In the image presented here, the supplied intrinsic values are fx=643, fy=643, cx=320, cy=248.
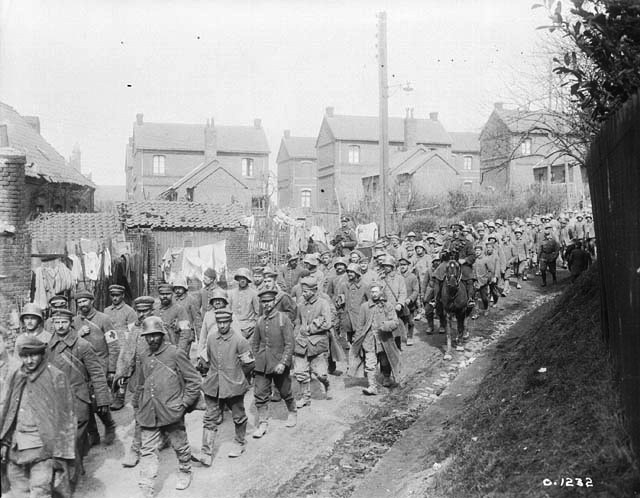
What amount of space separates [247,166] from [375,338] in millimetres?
53584

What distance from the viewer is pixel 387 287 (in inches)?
466

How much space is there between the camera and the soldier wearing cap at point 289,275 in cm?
1395

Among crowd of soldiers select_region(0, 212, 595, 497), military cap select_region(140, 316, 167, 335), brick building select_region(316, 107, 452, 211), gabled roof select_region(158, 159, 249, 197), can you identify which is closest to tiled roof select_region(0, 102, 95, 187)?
gabled roof select_region(158, 159, 249, 197)

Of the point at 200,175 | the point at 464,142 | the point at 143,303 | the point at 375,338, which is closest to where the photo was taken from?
the point at 143,303

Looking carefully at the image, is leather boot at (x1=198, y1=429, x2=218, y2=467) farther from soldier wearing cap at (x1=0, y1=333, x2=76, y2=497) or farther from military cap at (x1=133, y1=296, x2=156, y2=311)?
military cap at (x1=133, y1=296, x2=156, y2=311)

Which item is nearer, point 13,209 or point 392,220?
point 13,209

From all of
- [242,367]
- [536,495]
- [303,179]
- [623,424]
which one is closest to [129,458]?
[242,367]

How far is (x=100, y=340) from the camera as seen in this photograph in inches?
316

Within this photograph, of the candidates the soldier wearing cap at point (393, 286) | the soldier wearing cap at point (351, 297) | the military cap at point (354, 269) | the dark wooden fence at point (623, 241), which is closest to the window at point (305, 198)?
the soldier wearing cap at point (393, 286)

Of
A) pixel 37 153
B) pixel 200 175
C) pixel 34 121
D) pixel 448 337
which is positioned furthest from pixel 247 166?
pixel 448 337

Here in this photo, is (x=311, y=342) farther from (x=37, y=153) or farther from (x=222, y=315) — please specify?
(x=37, y=153)

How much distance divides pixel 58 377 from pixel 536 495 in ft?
13.5

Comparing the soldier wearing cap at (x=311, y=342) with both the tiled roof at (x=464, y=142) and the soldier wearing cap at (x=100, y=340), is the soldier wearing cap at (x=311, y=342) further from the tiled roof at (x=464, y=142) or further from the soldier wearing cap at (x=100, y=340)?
the tiled roof at (x=464, y=142)

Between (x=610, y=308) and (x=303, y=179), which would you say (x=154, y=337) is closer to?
(x=610, y=308)
